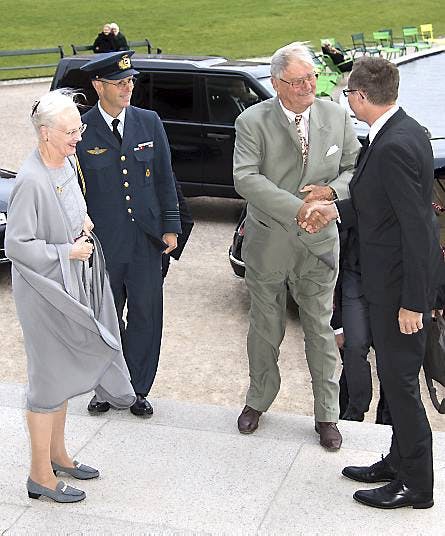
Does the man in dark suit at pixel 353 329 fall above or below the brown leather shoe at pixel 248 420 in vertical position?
above

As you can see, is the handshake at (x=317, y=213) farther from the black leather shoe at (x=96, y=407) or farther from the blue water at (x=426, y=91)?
the blue water at (x=426, y=91)

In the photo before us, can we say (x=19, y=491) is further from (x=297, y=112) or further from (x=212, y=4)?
(x=212, y=4)

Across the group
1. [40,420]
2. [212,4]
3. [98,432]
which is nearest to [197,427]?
[98,432]

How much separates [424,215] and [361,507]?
56.4 inches

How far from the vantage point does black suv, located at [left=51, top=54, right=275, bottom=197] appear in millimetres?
11422

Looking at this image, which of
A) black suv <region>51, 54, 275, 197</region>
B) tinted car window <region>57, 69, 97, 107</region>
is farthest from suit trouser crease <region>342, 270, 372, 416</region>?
tinted car window <region>57, 69, 97, 107</region>

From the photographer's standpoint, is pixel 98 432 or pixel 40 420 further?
pixel 98 432

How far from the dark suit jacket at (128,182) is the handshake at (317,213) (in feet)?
3.34

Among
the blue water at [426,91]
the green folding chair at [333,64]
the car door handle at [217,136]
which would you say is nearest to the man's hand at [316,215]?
the blue water at [426,91]

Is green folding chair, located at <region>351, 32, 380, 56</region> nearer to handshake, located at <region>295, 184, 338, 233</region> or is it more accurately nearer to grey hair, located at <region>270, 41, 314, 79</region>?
grey hair, located at <region>270, 41, 314, 79</region>

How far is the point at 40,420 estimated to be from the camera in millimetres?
4641

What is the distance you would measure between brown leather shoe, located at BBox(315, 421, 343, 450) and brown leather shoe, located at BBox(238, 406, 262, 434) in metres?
0.38

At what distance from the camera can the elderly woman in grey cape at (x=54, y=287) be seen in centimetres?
447

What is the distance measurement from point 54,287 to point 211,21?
121 feet
